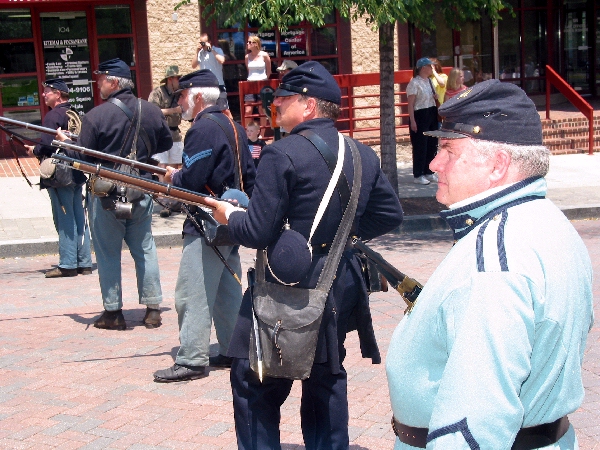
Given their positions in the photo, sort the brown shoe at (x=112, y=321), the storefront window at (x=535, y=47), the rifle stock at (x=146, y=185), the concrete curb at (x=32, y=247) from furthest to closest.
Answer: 1. the storefront window at (x=535, y=47)
2. the concrete curb at (x=32, y=247)
3. the brown shoe at (x=112, y=321)
4. the rifle stock at (x=146, y=185)

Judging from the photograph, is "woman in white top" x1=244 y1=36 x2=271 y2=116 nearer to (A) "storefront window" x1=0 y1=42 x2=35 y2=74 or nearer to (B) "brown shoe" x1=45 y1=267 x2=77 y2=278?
(A) "storefront window" x1=0 y1=42 x2=35 y2=74

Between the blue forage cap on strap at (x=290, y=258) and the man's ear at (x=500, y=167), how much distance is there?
1420mm

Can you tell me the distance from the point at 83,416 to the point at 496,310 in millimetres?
3625

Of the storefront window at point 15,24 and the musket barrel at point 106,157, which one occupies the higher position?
the storefront window at point 15,24

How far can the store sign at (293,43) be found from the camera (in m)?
16.5

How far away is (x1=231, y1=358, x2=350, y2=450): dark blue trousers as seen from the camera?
11.9 feet

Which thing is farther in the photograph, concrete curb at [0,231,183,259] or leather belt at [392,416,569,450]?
concrete curb at [0,231,183,259]

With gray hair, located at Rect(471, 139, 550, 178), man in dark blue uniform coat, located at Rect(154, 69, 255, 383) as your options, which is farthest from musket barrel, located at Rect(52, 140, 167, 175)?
gray hair, located at Rect(471, 139, 550, 178)

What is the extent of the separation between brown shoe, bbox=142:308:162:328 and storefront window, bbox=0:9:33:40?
1016cm

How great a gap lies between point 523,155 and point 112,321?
5.08 m

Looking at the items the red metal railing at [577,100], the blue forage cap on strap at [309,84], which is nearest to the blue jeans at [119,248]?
the blue forage cap on strap at [309,84]

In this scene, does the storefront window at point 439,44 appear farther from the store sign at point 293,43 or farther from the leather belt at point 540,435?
the leather belt at point 540,435

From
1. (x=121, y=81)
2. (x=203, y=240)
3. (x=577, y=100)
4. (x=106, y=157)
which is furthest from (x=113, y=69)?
(x=577, y=100)

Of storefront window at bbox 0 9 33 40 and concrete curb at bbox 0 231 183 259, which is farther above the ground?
storefront window at bbox 0 9 33 40
